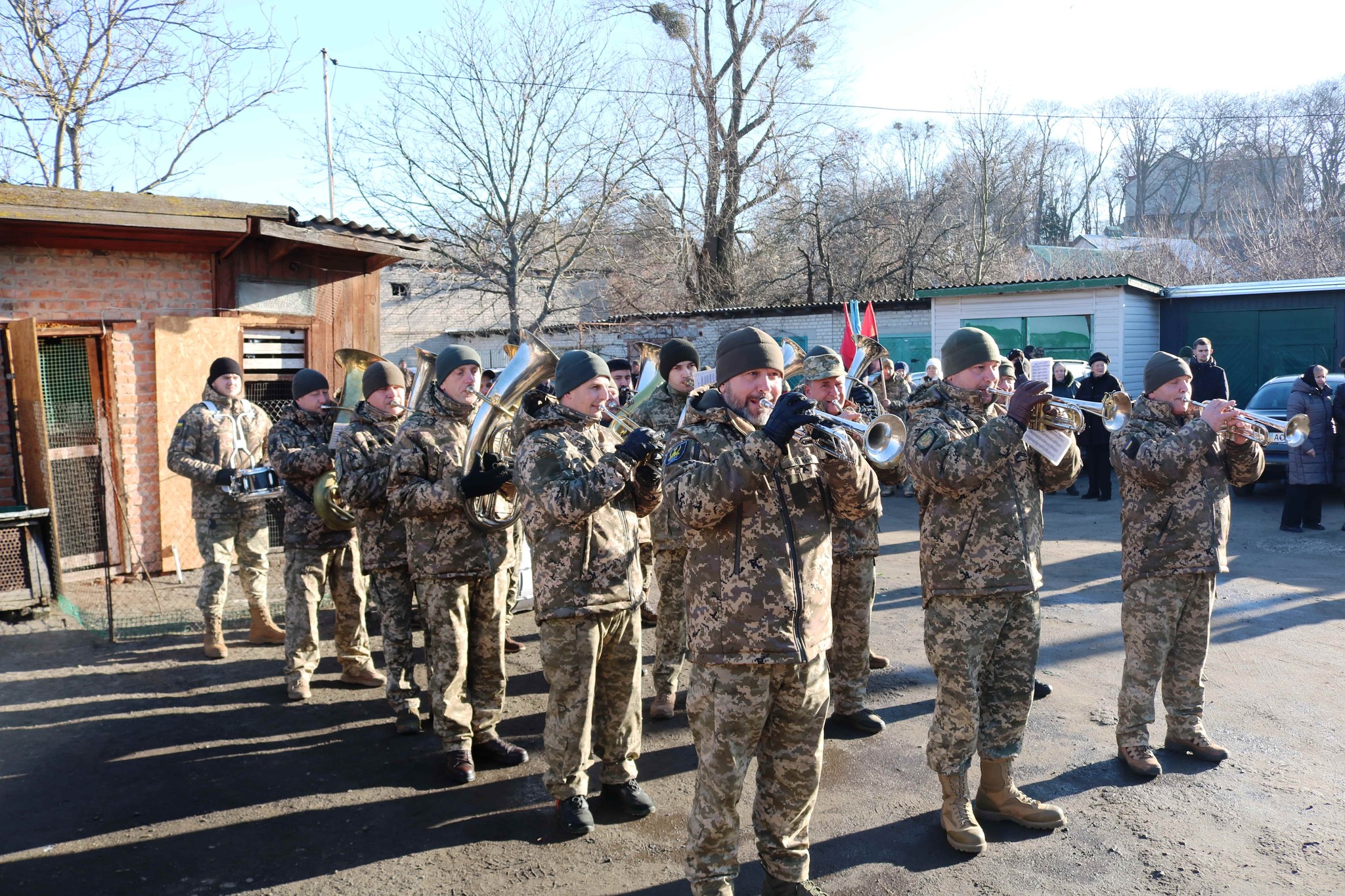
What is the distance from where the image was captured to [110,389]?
9.39m

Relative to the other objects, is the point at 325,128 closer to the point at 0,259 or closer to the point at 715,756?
the point at 0,259

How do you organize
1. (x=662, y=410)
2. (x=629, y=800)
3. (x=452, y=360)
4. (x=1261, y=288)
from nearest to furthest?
(x=629, y=800) < (x=452, y=360) < (x=662, y=410) < (x=1261, y=288)

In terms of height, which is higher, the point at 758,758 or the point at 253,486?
the point at 253,486

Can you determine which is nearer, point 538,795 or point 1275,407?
point 538,795

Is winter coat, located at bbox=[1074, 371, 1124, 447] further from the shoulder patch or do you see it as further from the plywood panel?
the plywood panel

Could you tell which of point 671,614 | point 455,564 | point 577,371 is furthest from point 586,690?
point 671,614

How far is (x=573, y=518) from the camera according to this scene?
403 centimetres

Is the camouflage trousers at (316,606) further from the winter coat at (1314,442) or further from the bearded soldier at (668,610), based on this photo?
the winter coat at (1314,442)

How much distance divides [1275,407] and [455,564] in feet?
44.8

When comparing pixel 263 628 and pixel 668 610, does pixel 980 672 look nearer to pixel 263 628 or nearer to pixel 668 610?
pixel 668 610

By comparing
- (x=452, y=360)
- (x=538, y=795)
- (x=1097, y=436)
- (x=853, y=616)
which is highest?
(x=452, y=360)

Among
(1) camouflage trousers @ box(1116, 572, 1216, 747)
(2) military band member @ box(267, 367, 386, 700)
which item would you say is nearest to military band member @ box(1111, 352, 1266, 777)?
(1) camouflage trousers @ box(1116, 572, 1216, 747)

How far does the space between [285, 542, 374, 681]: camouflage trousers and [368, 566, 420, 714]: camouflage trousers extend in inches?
21.4

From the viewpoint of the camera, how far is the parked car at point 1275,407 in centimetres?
1255
